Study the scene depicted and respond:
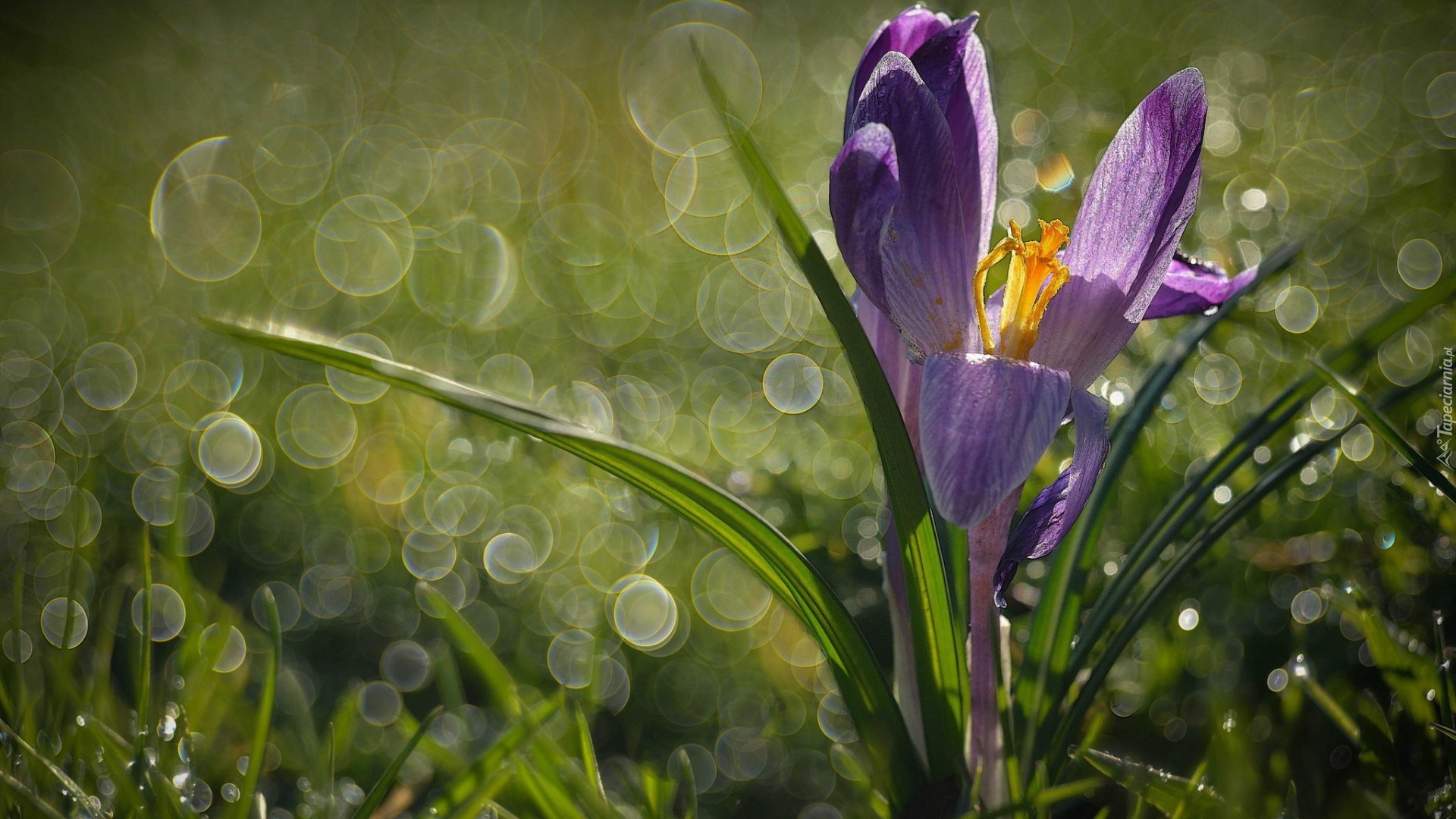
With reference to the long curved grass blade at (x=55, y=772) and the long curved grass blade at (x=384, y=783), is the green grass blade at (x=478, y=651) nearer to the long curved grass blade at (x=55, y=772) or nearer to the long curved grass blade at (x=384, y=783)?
the long curved grass blade at (x=384, y=783)

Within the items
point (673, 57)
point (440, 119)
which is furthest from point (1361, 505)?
point (673, 57)

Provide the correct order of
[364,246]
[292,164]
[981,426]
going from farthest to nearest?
[292,164] < [364,246] < [981,426]

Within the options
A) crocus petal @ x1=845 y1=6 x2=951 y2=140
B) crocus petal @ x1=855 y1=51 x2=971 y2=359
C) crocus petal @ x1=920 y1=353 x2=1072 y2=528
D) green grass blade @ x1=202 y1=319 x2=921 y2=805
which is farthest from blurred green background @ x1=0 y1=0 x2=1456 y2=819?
crocus petal @ x1=845 y1=6 x2=951 y2=140

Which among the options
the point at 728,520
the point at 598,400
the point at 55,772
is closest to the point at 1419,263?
the point at 598,400

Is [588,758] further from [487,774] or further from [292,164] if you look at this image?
[292,164]

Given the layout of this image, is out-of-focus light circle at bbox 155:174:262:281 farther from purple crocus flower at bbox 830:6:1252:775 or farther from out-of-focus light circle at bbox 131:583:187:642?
purple crocus flower at bbox 830:6:1252:775
